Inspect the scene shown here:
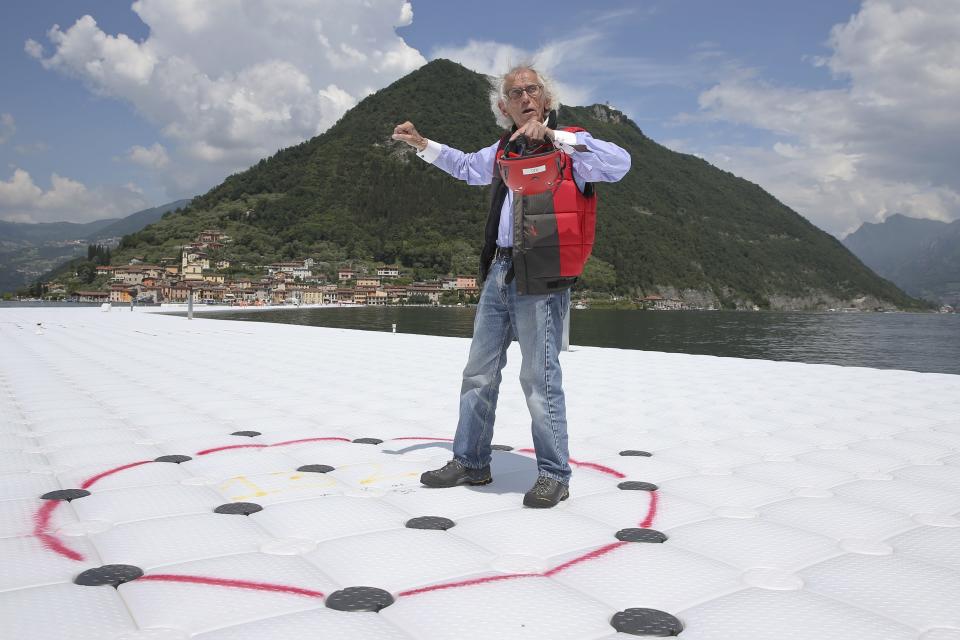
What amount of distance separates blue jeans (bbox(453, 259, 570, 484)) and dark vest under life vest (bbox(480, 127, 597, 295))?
0.32ft

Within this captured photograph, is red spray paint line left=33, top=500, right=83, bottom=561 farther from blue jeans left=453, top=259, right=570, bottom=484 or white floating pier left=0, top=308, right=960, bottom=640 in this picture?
blue jeans left=453, top=259, right=570, bottom=484

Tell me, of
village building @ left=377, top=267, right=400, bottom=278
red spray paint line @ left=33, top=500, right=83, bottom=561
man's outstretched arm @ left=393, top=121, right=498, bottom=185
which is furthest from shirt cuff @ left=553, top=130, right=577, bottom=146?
village building @ left=377, top=267, right=400, bottom=278

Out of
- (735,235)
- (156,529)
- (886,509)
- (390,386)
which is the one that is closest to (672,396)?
(390,386)

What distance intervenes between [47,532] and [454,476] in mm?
1421

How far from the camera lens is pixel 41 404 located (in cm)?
463

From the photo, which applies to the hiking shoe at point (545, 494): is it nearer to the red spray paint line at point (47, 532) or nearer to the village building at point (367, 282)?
the red spray paint line at point (47, 532)

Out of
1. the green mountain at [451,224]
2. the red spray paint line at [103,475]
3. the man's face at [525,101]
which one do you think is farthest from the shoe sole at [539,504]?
the green mountain at [451,224]

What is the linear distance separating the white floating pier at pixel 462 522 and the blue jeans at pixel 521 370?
19 cm

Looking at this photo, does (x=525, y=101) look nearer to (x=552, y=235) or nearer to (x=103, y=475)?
(x=552, y=235)

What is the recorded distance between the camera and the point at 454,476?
2750 mm

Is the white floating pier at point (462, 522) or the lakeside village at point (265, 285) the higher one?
the lakeside village at point (265, 285)

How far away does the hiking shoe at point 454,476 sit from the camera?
2.74m

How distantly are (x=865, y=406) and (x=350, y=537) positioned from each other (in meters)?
4.25

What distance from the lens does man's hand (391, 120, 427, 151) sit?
282 centimetres
